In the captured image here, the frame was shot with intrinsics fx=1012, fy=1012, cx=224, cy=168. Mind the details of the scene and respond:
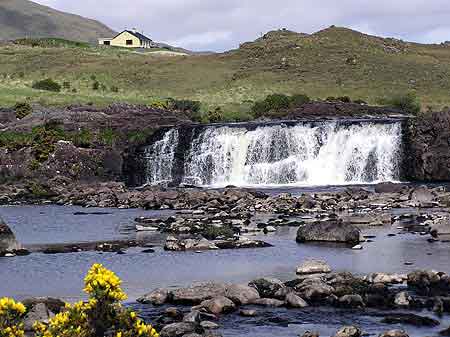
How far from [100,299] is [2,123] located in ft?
234

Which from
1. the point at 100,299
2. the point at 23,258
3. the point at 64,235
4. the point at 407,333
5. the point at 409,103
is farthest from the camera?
the point at 409,103

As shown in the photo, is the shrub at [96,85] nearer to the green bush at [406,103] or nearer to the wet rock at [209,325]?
the green bush at [406,103]

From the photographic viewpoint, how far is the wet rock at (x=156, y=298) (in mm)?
29500

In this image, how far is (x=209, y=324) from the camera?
85.9 feet

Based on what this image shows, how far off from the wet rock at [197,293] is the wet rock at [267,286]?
1082mm

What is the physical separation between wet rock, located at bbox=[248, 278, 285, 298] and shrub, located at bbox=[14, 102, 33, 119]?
200ft

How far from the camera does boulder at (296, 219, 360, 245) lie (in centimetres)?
4150

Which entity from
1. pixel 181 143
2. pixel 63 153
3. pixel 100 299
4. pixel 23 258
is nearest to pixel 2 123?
pixel 63 153

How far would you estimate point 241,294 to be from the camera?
96.0 feet

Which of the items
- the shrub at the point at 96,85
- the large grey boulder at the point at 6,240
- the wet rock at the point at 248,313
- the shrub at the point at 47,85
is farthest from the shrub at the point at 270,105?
the wet rock at the point at 248,313

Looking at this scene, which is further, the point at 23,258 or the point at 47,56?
the point at 47,56

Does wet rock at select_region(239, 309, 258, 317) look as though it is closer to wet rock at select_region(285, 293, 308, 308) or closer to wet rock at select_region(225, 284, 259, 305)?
wet rock at select_region(225, 284, 259, 305)

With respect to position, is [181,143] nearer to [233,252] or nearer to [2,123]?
[2,123]

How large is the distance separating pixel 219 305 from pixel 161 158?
51617 mm
